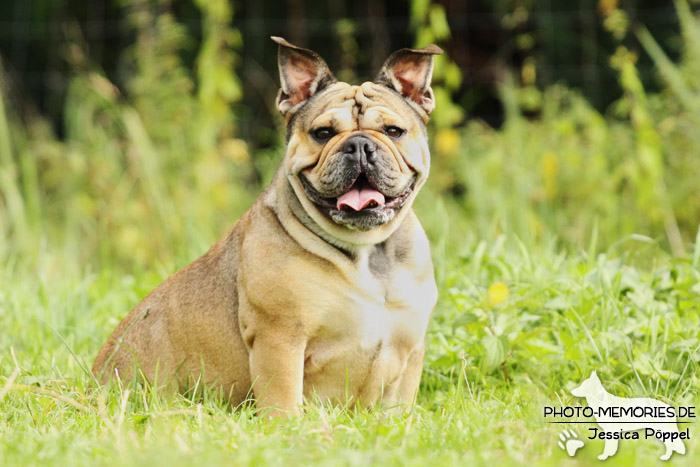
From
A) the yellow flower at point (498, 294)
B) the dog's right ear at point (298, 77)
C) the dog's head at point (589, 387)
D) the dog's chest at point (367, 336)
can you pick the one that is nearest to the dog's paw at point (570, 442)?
the dog's head at point (589, 387)

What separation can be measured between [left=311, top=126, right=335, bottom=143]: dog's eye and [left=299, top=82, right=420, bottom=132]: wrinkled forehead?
2 centimetres

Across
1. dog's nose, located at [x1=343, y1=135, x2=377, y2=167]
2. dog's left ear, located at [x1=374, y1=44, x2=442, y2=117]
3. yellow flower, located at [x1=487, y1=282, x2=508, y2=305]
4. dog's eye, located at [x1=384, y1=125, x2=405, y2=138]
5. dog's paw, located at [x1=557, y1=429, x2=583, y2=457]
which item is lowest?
dog's paw, located at [x1=557, y1=429, x2=583, y2=457]

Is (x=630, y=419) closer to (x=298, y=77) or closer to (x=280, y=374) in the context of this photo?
(x=280, y=374)

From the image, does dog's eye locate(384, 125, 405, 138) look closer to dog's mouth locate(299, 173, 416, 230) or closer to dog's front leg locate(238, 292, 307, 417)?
dog's mouth locate(299, 173, 416, 230)

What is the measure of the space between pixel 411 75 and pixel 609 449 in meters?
1.82

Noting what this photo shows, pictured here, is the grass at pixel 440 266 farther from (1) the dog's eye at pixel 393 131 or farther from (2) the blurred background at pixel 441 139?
(1) the dog's eye at pixel 393 131

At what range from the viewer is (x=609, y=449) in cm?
276

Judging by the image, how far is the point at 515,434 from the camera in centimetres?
297

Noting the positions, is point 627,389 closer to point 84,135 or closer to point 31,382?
point 31,382

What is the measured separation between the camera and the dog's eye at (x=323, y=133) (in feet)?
11.8

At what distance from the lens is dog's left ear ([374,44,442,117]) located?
3.83m

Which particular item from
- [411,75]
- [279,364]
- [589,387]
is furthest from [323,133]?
[589,387]

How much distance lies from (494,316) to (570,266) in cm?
94

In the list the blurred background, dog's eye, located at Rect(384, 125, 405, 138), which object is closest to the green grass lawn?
the blurred background
